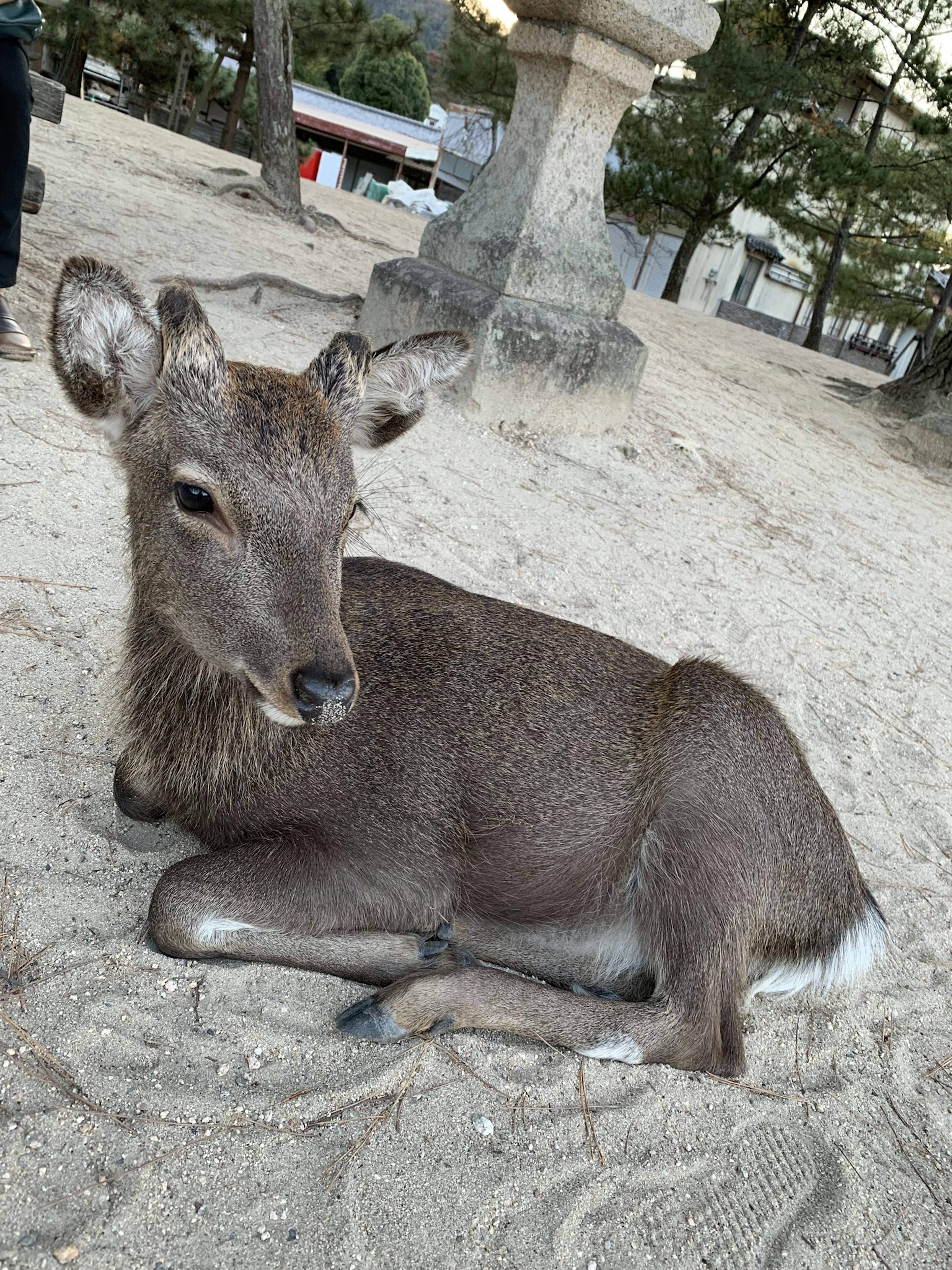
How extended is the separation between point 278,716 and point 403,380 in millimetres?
1241

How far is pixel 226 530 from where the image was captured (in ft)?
7.71

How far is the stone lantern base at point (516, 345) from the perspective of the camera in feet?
21.6

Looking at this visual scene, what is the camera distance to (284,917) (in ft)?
8.38

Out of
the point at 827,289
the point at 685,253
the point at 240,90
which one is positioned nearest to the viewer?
the point at 827,289

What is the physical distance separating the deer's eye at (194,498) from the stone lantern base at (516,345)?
4.35m

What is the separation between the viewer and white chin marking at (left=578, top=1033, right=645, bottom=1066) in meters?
2.62

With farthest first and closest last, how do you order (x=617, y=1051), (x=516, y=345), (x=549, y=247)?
(x=549, y=247), (x=516, y=345), (x=617, y=1051)

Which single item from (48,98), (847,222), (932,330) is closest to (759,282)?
(847,222)

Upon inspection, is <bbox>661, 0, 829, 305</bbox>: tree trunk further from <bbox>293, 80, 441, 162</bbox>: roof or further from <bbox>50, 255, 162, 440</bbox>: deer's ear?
<bbox>293, 80, 441, 162</bbox>: roof

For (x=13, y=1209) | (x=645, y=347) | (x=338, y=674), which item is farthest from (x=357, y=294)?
(x=13, y=1209)

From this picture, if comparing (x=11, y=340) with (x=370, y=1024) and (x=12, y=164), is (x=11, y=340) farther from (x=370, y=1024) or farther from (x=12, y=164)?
(x=370, y=1024)

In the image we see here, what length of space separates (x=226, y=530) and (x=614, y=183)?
22757 millimetres

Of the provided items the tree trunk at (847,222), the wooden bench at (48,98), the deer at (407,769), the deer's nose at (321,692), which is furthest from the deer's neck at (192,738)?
the tree trunk at (847,222)

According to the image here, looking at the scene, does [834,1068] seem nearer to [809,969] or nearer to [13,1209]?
[809,969]
